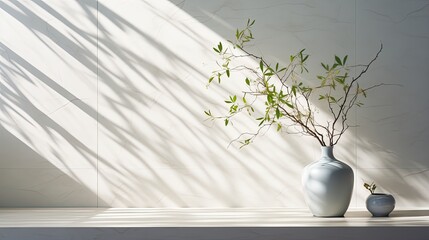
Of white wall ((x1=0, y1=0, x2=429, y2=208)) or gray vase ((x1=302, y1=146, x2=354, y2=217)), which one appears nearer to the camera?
gray vase ((x1=302, y1=146, x2=354, y2=217))

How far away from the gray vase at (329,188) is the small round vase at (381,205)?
0.39ft

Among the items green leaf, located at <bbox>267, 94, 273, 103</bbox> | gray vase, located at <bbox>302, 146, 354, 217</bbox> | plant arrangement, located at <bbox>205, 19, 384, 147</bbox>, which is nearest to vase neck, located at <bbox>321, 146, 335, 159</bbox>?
gray vase, located at <bbox>302, 146, 354, 217</bbox>

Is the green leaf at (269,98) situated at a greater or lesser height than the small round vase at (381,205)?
greater

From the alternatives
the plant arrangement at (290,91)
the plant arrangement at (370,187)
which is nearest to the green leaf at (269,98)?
the plant arrangement at (290,91)

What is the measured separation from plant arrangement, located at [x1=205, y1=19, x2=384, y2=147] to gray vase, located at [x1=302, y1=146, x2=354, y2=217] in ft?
1.11

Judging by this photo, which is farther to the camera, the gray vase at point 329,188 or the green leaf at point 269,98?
the green leaf at point 269,98

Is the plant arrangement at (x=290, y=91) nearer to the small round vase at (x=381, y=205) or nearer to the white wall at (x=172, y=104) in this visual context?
the white wall at (x=172, y=104)

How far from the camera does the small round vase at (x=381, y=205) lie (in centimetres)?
310

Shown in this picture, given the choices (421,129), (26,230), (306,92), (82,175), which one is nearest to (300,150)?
(306,92)

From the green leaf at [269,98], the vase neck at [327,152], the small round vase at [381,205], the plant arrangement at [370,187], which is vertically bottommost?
the small round vase at [381,205]

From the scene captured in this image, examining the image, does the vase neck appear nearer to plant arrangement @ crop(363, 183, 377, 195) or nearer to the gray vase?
the gray vase

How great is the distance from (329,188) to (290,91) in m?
0.62

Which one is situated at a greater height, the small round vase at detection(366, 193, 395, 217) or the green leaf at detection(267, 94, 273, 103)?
the green leaf at detection(267, 94, 273, 103)

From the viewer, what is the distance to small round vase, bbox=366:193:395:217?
310 cm
